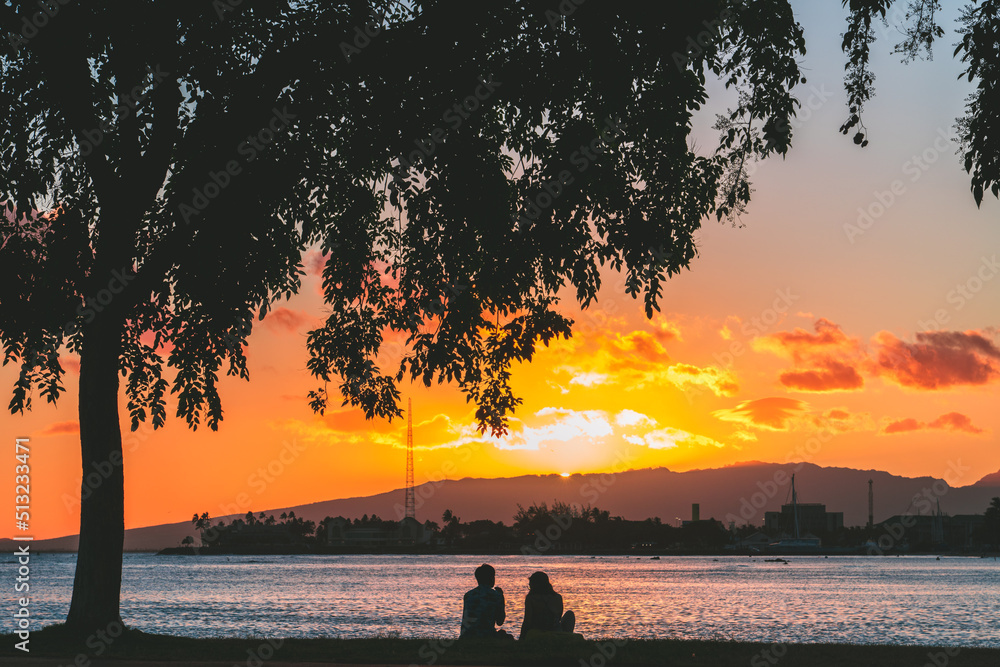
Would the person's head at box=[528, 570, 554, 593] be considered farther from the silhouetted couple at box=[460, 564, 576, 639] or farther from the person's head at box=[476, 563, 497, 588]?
the person's head at box=[476, 563, 497, 588]

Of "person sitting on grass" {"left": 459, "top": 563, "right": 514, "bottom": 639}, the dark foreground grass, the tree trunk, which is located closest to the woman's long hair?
"person sitting on grass" {"left": 459, "top": 563, "right": 514, "bottom": 639}

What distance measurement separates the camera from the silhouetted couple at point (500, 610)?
46.3ft

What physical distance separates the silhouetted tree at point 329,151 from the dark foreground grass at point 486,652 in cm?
135

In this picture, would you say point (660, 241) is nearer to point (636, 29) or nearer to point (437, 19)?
point (636, 29)

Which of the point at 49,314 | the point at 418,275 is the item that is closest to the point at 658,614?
the point at 418,275

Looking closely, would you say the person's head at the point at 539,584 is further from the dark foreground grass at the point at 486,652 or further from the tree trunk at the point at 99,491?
the tree trunk at the point at 99,491

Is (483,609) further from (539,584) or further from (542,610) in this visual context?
(539,584)

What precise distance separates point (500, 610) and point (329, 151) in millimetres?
8172

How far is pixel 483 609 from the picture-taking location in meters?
14.4

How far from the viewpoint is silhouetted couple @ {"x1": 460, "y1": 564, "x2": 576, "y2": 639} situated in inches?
555

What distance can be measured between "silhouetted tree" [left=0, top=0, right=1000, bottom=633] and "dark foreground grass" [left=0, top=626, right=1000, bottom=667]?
1.35 meters

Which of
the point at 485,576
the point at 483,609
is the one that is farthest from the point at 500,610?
the point at 485,576

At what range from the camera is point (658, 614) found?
53.7 metres

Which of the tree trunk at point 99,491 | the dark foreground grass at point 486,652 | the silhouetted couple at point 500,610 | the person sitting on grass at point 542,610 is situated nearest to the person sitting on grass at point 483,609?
the silhouetted couple at point 500,610
